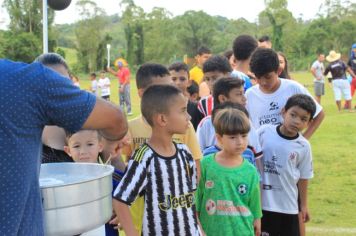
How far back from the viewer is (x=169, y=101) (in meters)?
2.38

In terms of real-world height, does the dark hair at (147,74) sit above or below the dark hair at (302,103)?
above

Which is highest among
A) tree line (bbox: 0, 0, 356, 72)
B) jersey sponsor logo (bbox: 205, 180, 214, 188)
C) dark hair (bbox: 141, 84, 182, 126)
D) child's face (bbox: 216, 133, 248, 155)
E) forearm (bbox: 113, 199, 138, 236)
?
tree line (bbox: 0, 0, 356, 72)

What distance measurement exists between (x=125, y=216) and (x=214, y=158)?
0.78 m

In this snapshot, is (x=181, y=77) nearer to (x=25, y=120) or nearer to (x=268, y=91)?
(x=268, y=91)

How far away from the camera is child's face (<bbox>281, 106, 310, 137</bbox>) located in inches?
125

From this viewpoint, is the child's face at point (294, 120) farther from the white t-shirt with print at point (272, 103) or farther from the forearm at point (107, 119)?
the forearm at point (107, 119)

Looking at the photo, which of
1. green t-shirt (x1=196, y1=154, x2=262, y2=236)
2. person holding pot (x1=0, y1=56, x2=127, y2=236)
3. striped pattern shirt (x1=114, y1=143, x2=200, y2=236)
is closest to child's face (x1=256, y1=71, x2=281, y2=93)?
green t-shirt (x1=196, y1=154, x2=262, y2=236)

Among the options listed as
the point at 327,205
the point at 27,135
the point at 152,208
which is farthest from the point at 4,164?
the point at 327,205

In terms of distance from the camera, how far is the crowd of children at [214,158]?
2283 millimetres

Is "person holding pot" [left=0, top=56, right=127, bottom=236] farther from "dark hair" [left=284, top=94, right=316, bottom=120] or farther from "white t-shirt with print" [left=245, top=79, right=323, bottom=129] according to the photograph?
"white t-shirt with print" [left=245, top=79, right=323, bottom=129]

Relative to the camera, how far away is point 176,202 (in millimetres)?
2303

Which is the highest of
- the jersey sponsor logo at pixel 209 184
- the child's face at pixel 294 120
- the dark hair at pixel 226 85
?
the dark hair at pixel 226 85

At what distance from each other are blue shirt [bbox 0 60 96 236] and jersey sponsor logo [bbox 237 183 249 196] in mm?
1559

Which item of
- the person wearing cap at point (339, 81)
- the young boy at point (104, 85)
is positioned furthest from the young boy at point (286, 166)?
the young boy at point (104, 85)
